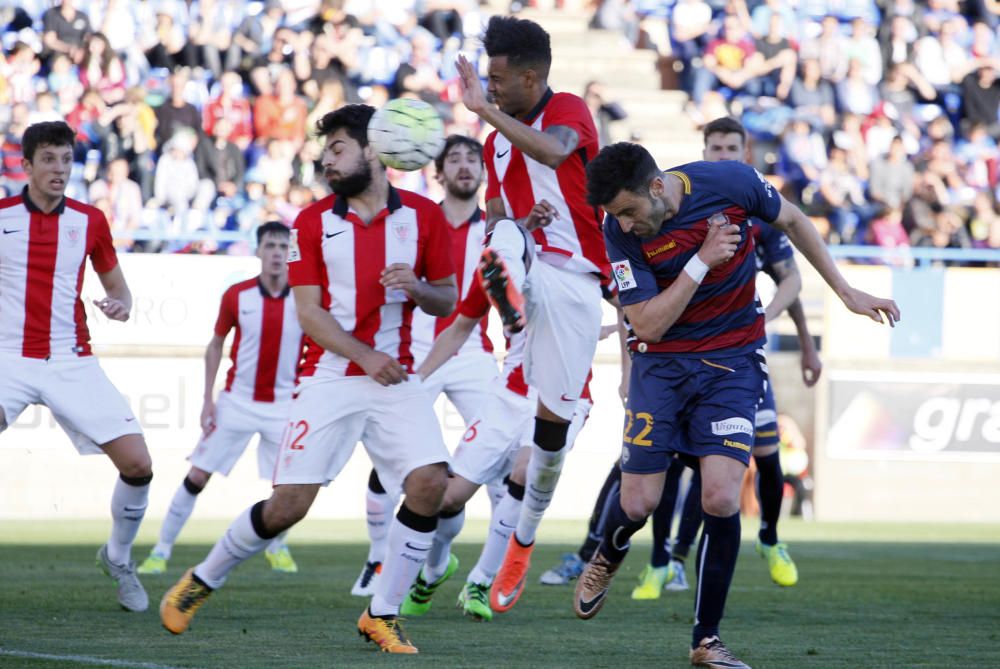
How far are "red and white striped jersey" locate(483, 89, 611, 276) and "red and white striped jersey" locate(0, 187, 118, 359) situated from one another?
242 cm

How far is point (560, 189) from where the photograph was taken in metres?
7.57

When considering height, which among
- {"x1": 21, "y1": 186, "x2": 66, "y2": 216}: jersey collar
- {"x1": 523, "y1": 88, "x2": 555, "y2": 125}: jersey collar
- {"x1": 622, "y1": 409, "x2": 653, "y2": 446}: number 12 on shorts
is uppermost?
{"x1": 523, "y1": 88, "x2": 555, "y2": 125}: jersey collar

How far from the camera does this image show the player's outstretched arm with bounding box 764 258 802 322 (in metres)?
9.75

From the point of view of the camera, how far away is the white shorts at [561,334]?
761 centimetres

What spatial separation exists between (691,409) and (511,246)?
1143 mm

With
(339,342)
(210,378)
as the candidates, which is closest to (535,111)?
(339,342)

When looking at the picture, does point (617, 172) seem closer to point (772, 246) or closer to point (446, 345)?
point (446, 345)

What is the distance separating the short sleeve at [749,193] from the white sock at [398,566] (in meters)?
1.95

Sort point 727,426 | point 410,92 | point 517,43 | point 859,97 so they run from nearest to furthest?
1. point 727,426
2. point 517,43
3. point 410,92
4. point 859,97

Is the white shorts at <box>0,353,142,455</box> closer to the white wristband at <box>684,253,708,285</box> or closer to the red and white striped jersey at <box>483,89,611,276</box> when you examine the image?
the red and white striped jersey at <box>483,89,611,276</box>

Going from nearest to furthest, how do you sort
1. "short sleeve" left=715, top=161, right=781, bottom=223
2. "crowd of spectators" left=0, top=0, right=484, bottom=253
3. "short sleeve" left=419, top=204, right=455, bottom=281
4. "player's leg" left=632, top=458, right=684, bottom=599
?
"short sleeve" left=715, top=161, right=781, bottom=223
"short sleeve" left=419, top=204, right=455, bottom=281
"player's leg" left=632, top=458, right=684, bottom=599
"crowd of spectators" left=0, top=0, right=484, bottom=253

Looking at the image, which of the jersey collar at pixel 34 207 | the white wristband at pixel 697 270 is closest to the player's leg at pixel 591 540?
the white wristband at pixel 697 270

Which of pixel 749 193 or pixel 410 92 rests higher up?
pixel 749 193

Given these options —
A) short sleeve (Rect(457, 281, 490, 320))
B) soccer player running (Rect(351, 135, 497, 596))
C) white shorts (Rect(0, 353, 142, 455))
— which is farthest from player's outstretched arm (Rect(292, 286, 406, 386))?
soccer player running (Rect(351, 135, 497, 596))
